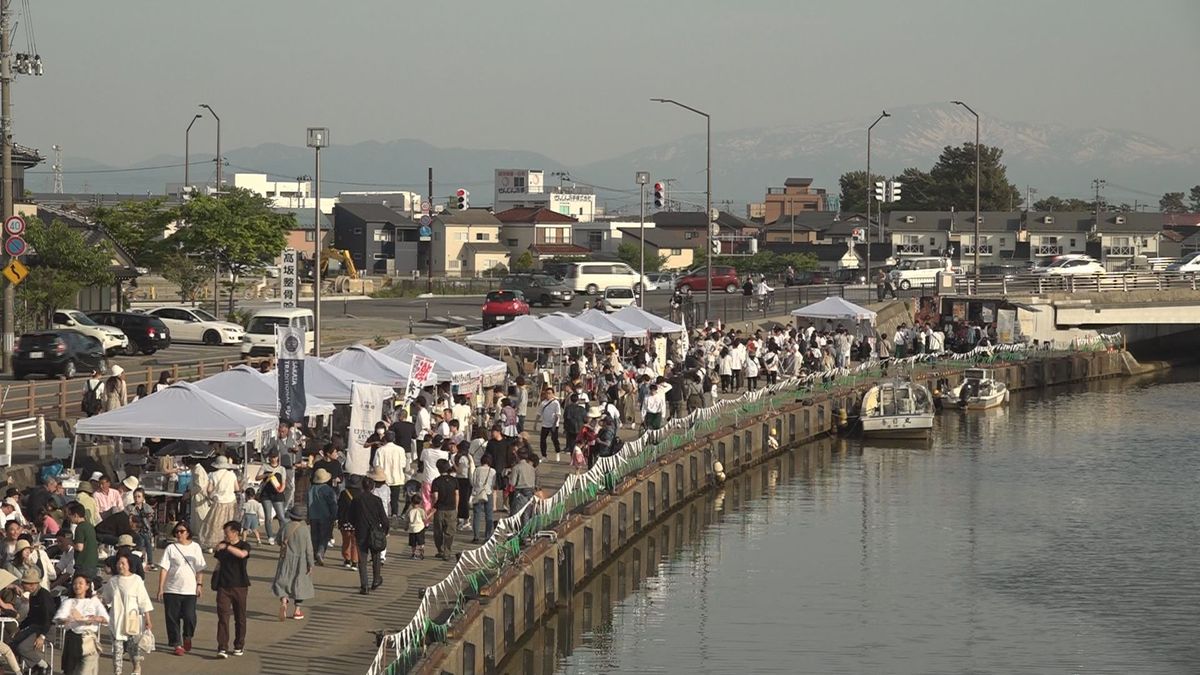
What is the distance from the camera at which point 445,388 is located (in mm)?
37281

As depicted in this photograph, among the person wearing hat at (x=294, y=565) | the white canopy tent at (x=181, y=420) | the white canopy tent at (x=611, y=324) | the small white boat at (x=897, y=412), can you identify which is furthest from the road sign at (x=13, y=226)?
the person wearing hat at (x=294, y=565)

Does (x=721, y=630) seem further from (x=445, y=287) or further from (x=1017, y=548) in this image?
(x=445, y=287)

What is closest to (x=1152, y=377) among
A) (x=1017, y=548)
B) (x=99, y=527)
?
(x=1017, y=548)

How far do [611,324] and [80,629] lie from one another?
31.8 meters

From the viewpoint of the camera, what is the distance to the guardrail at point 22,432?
30.2 metres

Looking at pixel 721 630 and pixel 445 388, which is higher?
pixel 445 388

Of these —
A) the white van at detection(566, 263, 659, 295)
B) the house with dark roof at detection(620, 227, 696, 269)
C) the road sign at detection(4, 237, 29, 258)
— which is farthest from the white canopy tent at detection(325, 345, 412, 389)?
the house with dark roof at detection(620, 227, 696, 269)

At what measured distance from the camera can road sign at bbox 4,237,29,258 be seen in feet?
141

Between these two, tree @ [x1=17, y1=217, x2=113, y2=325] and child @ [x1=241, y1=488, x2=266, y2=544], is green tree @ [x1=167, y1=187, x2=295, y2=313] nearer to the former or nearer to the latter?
tree @ [x1=17, y1=217, x2=113, y2=325]

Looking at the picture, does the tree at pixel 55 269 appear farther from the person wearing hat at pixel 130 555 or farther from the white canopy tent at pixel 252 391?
the person wearing hat at pixel 130 555

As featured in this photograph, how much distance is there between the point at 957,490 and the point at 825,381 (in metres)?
10.6

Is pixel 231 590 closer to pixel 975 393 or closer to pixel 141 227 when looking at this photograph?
pixel 975 393

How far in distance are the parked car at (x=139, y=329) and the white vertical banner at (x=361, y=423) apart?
88.1ft

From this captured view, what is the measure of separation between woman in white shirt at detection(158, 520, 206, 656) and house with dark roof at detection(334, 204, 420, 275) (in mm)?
100478
